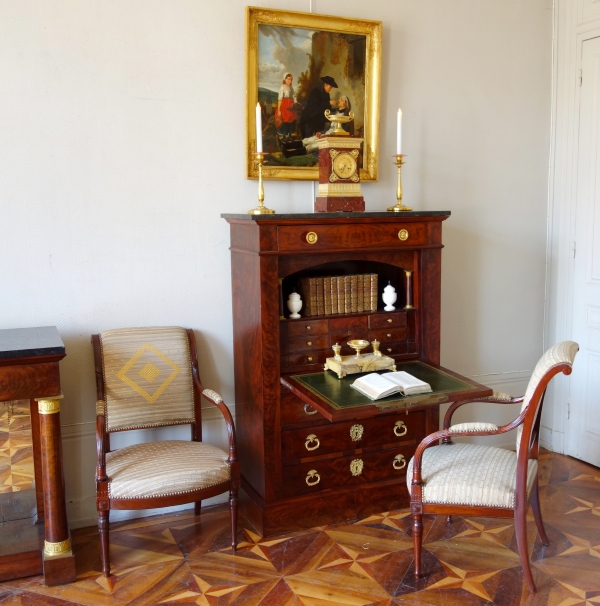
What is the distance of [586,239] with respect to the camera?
402 cm

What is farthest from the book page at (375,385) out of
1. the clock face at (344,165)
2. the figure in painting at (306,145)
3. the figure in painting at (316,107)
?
the figure in painting at (316,107)

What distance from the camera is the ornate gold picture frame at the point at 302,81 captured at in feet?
11.1

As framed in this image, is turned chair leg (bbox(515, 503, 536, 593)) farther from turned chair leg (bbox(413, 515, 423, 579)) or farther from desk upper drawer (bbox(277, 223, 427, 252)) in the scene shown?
desk upper drawer (bbox(277, 223, 427, 252))

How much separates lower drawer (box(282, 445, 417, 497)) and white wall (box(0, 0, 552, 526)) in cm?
54

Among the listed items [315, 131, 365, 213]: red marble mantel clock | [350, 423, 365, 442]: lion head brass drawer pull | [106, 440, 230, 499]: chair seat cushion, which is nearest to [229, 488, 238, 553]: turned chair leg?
[106, 440, 230, 499]: chair seat cushion

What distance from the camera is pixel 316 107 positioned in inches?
140

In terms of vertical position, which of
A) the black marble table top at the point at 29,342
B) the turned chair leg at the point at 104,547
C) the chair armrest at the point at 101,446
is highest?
the black marble table top at the point at 29,342

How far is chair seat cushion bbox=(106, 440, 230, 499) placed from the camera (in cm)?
282

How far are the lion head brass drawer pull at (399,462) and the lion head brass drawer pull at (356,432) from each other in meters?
0.25

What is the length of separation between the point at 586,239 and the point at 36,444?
127 inches

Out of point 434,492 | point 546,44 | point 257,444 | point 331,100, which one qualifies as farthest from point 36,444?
point 546,44

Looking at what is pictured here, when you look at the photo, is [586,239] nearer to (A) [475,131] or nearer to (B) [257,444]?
(A) [475,131]

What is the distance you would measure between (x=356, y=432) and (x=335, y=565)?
2.15 feet

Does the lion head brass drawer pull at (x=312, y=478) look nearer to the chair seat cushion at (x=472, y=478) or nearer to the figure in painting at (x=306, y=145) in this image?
the chair seat cushion at (x=472, y=478)
